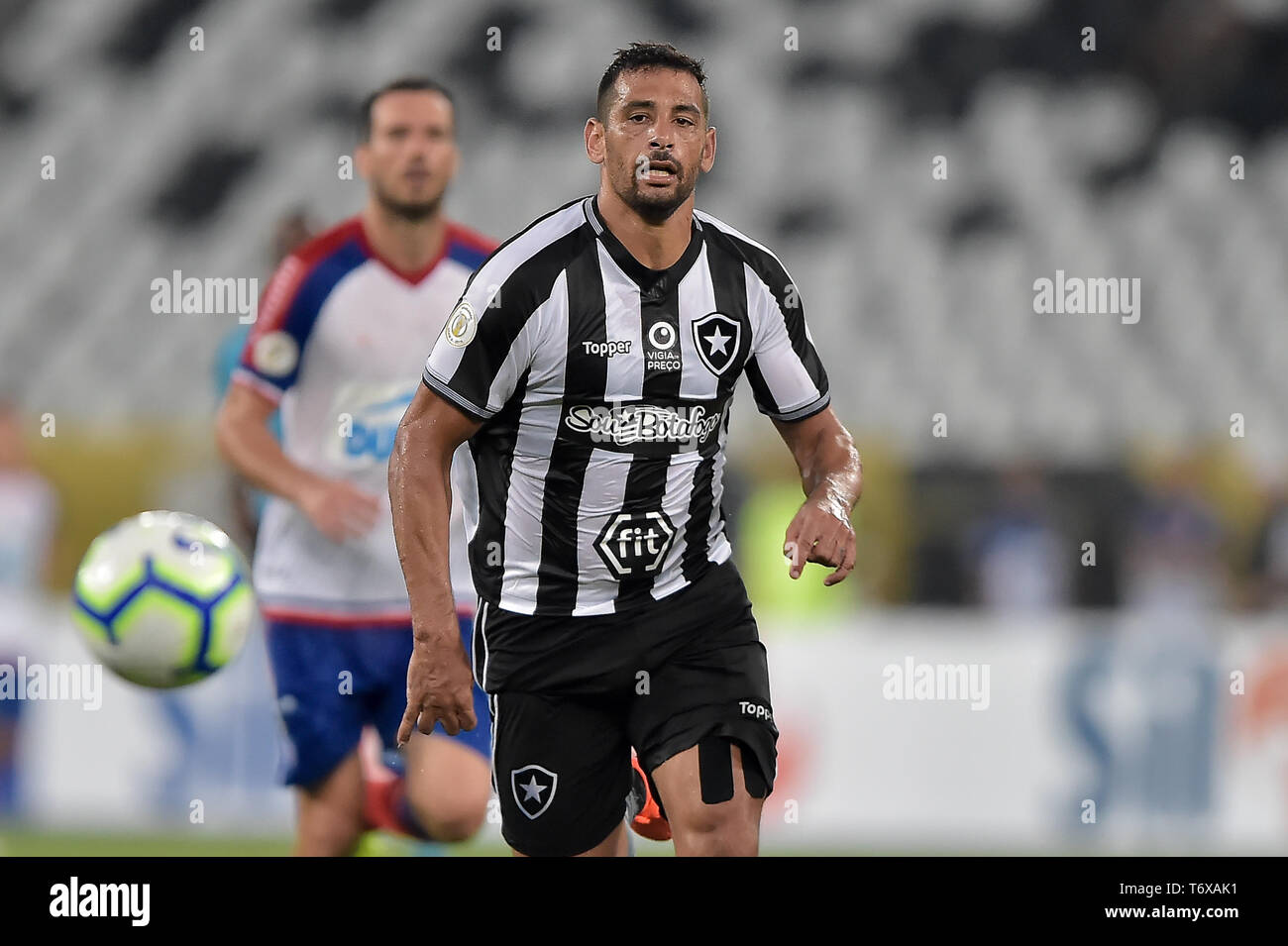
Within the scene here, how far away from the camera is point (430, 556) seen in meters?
3.62

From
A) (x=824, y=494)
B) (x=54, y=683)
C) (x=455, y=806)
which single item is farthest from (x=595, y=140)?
(x=54, y=683)

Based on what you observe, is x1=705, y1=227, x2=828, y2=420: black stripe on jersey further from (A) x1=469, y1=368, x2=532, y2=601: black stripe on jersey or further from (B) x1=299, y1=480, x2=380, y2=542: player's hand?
(B) x1=299, y1=480, x2=380, y2=542: player's hand

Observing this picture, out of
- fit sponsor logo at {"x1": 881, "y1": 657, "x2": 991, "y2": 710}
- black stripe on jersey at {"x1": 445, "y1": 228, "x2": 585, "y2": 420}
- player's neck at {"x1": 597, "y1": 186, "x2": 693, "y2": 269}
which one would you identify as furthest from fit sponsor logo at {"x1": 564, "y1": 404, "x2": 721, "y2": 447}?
fit sponsor logo at {"x1": 881, "y1": 657, "x2": 991, "y2": 710}

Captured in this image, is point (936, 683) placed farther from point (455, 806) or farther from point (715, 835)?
point (715, 835)

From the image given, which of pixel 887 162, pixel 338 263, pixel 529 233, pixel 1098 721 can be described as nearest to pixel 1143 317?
pixel 887 162

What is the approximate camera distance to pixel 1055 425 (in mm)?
9805

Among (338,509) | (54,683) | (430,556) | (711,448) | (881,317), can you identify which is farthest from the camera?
(881,317)

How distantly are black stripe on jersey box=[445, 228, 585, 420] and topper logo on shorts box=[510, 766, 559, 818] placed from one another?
0.83 metres

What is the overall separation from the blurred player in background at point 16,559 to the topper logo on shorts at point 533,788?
450 centimetres

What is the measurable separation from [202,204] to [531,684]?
7.37 metres

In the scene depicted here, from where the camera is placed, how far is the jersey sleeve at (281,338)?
504 centimetres

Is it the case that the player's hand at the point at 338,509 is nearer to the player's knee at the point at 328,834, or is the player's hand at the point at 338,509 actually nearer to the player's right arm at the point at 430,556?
the player's knee at the point at 328,834

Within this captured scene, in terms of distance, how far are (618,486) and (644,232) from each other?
565 mm

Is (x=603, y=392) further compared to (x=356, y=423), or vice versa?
(x=356, y=423)
